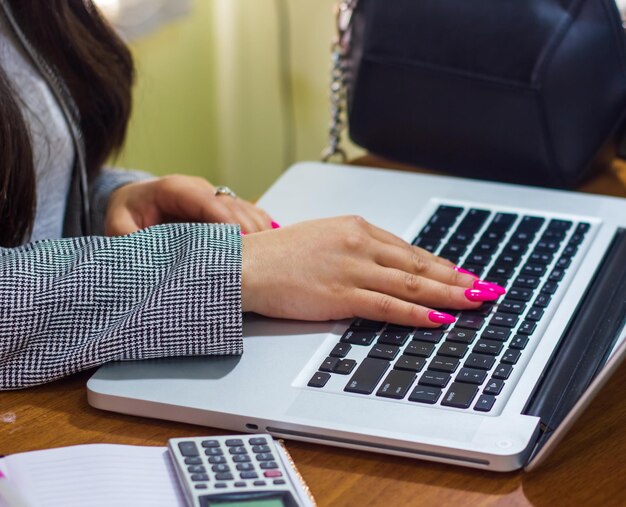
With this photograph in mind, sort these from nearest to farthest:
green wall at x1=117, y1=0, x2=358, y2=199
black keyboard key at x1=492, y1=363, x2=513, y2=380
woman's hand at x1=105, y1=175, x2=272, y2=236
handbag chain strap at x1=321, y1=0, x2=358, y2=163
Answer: black keyboard key at x1=492, y1=363, x2=513, y2=380 < woman's hand at x1=105, y1=175, x2=272, y2=236 < handbag chain strap at x1=321, y1=0, x2=358, y2=163 < green wall at x1=117, y1=0, x2=358, y2=199

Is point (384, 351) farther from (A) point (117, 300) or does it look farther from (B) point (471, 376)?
(A) point (117, 300)

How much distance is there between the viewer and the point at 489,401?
0.63m

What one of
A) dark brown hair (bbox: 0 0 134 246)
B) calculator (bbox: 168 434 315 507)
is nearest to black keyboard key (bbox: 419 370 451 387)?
calculator (bbox: 168 434 315 507)

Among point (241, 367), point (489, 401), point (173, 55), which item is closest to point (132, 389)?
point (241, 367)

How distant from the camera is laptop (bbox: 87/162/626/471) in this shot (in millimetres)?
612

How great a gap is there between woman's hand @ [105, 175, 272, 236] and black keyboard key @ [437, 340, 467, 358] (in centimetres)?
22

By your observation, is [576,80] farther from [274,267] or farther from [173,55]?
[173,55]

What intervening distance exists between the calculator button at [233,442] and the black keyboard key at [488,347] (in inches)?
7.0

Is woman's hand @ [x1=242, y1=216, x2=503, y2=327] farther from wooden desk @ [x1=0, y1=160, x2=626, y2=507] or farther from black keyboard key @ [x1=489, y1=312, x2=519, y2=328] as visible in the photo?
wooden desk @ [x1=0, y1=160, x2=626, y2=507]

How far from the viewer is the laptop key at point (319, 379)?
661 millimetres

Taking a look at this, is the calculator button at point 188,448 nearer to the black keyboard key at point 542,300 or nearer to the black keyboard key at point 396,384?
the black keyboard key at point 396,384

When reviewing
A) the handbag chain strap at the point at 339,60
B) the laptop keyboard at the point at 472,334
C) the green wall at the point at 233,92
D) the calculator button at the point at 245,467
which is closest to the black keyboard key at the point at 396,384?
the laptop keyboard at the point at 472,334

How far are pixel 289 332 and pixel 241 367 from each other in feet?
0.18

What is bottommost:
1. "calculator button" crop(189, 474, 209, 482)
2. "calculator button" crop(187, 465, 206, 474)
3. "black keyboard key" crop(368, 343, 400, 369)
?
"black keyboard key" crop(368, 343, 400, 369)
